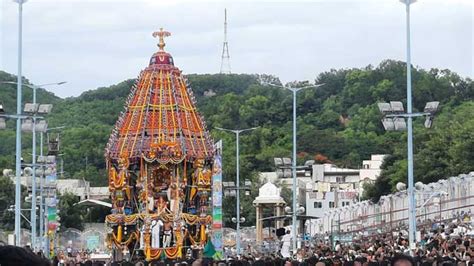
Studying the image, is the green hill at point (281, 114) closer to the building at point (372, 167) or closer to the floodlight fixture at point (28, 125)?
the building at point (372, 167)

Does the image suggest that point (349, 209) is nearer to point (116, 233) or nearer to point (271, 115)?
point (116, 233)

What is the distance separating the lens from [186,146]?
64875mm

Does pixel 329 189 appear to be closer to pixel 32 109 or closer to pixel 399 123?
pixel 32 109

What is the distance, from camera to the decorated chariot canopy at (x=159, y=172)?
6362 centimetres

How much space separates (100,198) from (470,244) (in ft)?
343

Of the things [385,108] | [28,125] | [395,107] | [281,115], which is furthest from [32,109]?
[281,115]

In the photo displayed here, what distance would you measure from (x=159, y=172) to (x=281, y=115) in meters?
81.4

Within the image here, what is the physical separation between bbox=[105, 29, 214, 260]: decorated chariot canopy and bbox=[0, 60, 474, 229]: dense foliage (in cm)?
4798

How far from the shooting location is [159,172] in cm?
6481

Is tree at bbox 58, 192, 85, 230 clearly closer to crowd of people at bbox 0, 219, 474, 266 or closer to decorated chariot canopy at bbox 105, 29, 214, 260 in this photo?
decorated chariot canopy at bbox 105, 29, 214, 260

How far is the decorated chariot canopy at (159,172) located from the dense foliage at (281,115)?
47982 mm

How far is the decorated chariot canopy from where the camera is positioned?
63.6 metres

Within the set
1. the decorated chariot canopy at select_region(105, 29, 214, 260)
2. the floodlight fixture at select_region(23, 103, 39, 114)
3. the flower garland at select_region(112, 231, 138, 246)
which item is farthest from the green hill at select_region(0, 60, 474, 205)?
the floodlight fixture at select_region(23, 103, 39, 114)

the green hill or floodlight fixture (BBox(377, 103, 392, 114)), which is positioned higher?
the green hill
